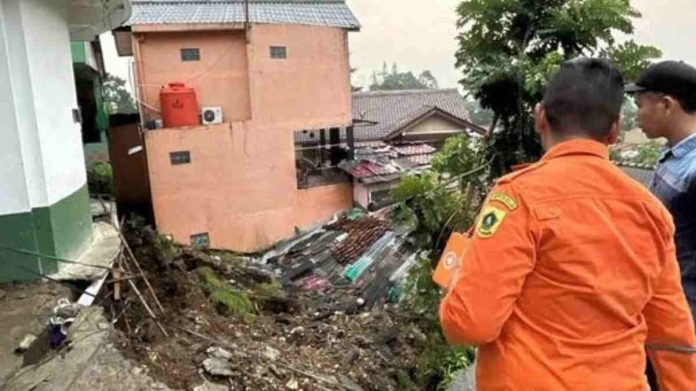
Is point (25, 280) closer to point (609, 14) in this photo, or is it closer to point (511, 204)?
point (511, 204)

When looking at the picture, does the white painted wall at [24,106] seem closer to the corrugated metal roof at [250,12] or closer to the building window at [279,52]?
the corrugated metal roof at [250,12]

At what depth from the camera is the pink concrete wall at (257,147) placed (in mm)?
11477

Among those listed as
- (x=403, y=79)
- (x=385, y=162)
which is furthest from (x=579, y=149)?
(x=403, y=79)

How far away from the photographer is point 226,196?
11.9 metres

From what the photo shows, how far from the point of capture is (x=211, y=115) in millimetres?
11859

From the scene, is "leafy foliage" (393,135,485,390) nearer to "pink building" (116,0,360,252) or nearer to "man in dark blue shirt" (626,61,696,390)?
"man in dark blue shirt" (626,61,696,390)

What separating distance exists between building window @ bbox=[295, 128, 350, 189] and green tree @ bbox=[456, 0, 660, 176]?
9.44 meters

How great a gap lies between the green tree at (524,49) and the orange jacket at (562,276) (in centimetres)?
181

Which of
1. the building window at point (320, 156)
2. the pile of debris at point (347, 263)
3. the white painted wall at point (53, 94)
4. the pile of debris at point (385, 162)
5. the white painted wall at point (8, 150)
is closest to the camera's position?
the white painted wall at point (8, 150)

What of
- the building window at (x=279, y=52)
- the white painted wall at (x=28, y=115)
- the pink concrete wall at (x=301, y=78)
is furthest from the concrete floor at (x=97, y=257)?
the building window at (x=279, y=52)

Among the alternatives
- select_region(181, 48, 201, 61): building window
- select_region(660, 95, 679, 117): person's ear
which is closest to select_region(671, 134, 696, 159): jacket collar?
select_region(660, 95, 679, 117): person's ear

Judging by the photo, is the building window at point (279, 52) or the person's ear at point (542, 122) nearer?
the person's ear at point (542, 122)

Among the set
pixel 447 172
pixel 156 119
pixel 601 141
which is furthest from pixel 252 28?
pixel 601 141

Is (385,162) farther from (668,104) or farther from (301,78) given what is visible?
(668,104)
